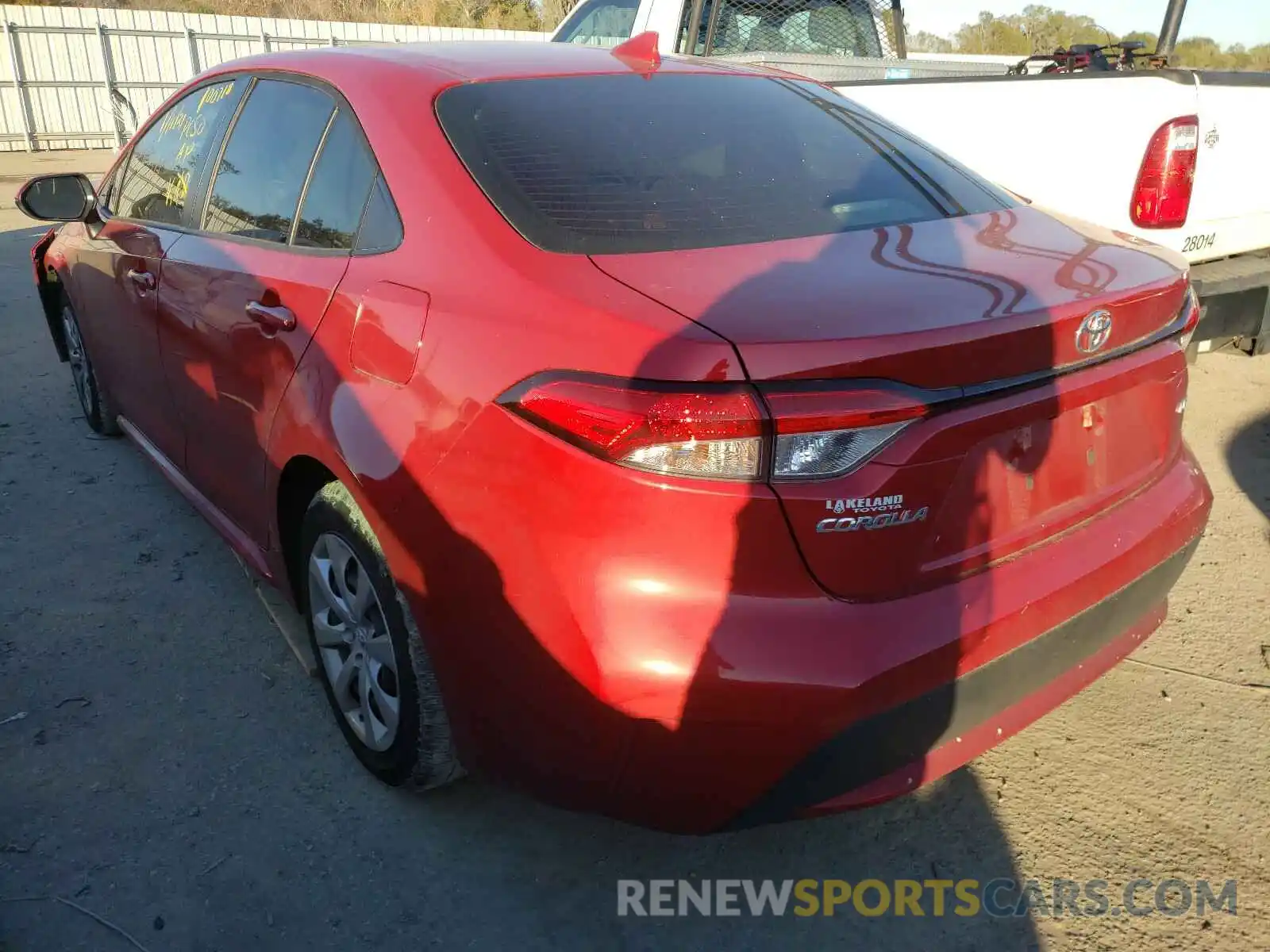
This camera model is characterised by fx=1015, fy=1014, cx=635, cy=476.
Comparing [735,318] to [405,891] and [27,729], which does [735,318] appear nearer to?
[405,891]

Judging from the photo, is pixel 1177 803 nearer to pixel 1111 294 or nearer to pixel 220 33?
pixel 1111 294

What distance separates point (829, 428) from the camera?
165cm

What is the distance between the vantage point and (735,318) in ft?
5.61

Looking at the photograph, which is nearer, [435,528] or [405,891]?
[435,528]

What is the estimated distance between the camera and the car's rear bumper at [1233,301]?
4035 mm

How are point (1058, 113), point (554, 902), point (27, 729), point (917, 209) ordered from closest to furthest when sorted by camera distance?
1. point (554, 902)
2. point (917, 209)
3. point (27, 729)
4. point (1058, 113)

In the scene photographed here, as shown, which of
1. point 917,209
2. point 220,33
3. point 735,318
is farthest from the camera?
point 220,33

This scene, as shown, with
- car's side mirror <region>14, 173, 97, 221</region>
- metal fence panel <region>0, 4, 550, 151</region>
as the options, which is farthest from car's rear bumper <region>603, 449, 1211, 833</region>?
metal fence panel <region>0, 4, 550, 151</region>

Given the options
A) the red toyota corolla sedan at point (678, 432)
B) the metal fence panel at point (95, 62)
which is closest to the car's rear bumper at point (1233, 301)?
the red toyota corolla sedan at point (678, 432)

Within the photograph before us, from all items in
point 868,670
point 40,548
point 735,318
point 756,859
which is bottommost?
point 40,548

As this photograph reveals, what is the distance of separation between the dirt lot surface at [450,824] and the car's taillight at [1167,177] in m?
1.57

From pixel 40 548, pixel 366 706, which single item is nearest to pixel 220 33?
pixel 40 548

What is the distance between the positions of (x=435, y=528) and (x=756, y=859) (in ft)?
3.44

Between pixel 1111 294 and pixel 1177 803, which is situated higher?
pixel 1111 294
